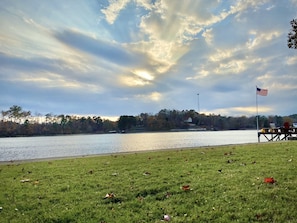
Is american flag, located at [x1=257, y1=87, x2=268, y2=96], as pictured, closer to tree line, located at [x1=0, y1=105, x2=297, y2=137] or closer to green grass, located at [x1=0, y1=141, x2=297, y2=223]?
green grass, located at [x1=0, y1=141, x2=297, y2=223]

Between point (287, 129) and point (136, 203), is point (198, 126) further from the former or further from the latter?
point (136, 203)

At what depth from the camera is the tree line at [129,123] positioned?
13675 centimetres

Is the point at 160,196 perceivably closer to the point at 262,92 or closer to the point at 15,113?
the point at 262,92

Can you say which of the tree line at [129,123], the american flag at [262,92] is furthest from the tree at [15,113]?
the american flag at [262,92]

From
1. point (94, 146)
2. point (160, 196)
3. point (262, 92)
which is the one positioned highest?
point (262, 92)

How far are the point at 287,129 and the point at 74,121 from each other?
462 ft

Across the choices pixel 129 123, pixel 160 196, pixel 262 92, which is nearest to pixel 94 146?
pixel 262 92

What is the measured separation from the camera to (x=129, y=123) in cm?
17212

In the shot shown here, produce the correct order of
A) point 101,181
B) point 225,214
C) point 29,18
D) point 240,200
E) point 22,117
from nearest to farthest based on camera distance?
point 225,214 < point 240,200 < point 101,181 < point 29,18 < point 22,117

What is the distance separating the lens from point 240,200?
5.73 m

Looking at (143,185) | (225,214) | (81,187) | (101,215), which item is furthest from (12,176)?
(225,214)

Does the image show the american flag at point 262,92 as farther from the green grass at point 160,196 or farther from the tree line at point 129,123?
the tree line at point 129,123

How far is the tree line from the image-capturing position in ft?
449

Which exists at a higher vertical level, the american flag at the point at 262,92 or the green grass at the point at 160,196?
the american flag at the point at 262,92
